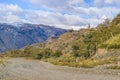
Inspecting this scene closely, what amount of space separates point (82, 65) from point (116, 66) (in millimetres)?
25003

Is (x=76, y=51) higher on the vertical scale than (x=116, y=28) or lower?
lower

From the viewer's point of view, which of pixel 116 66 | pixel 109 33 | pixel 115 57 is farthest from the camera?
pixel 109 33

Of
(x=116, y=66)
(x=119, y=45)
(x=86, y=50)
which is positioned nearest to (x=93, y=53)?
(x=86, y=50)

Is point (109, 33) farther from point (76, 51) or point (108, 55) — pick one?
point (108, 55)

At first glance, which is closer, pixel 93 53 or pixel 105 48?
pixel 105 48

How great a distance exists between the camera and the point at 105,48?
148500 mm

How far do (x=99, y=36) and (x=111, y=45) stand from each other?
53.0m

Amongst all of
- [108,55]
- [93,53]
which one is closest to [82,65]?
[108,55]

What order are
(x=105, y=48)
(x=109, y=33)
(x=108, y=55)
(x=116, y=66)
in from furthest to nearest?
(x=109, y=33), (x=105, y=48), (x=108, y=55), (x=116, y=66)

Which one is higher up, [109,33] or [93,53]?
[109,33]

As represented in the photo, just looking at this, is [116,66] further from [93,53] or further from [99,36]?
[99,36]

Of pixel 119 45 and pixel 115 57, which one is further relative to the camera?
pixel 119 45

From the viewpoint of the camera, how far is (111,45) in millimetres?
143750

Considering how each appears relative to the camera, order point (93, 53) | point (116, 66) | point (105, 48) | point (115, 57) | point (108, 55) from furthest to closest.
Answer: point (93, 53), point (105, 48), point (108, 55), point (115, 57), point (116, 66)
